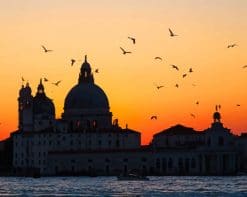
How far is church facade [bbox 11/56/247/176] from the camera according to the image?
141250mm

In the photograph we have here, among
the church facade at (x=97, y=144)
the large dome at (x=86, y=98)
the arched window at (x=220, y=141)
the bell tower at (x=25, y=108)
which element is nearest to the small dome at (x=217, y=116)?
the church facade at (x=97, y=144)

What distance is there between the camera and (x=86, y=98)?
15262cm

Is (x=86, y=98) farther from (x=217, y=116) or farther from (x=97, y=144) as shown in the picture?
(x=217, y=116)

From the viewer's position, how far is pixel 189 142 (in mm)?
152750

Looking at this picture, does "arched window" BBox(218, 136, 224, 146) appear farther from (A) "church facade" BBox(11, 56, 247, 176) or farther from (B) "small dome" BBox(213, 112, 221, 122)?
(B) "small dome" BBox(213, 112, 221, 122)

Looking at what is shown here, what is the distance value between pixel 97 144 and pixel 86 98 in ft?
19.8

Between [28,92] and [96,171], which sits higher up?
[28,92]

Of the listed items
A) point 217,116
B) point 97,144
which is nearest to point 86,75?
point 97,144

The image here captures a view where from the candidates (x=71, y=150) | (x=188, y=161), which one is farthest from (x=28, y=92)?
(x=188, y=161)

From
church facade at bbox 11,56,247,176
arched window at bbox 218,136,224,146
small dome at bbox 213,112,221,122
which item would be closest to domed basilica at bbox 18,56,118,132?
church facade at bbox 11,56,247,176

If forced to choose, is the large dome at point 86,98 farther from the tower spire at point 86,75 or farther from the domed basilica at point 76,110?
the tower spire at point 86,75

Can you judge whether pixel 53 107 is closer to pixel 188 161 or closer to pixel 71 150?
pixel 71 150

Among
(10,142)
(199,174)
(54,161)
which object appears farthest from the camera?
(10,142)

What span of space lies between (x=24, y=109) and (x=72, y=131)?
7962 millimetres
